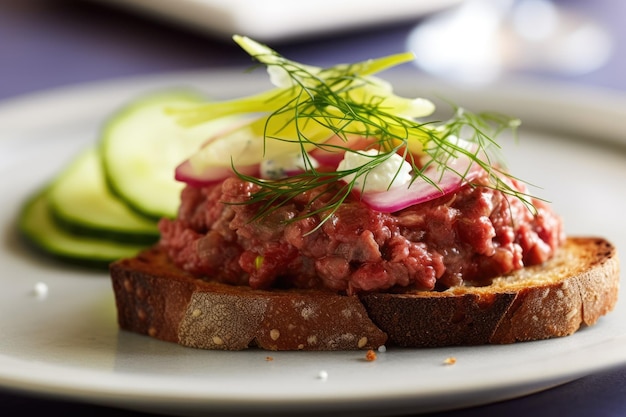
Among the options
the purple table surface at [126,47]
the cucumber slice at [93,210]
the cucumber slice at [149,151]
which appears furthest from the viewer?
the purple table surface at [126,47]

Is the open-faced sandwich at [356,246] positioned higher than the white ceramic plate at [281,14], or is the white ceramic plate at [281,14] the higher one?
the white ceramic plate at [281,14]

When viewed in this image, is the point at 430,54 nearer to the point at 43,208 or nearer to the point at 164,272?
the point at 43,208

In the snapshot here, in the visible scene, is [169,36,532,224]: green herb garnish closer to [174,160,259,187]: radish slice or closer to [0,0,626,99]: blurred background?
[174,160,259,187]: radish slice

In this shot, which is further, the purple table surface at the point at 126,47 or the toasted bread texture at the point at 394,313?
the purple table surface at the point at 126,47

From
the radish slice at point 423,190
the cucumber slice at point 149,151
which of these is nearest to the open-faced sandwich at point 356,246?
the radish slice at point 423,190

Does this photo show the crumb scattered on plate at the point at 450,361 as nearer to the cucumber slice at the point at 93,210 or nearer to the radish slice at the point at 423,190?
the radish slice at the point at 423,190

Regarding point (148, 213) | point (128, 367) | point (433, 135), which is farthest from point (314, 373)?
point (148, 213)
